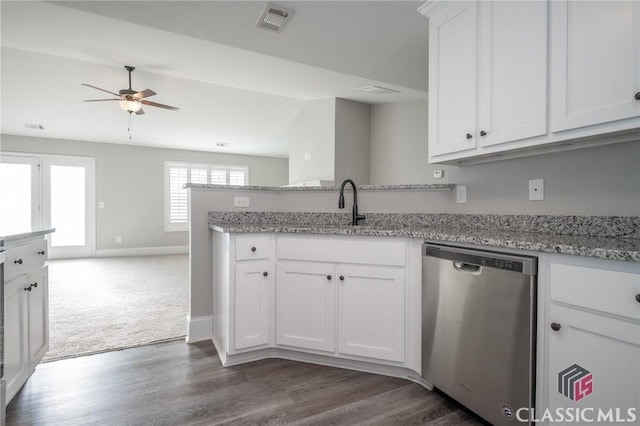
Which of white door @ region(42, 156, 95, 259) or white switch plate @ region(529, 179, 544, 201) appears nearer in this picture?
white switch plate @ region(529, 179, 544, 201)

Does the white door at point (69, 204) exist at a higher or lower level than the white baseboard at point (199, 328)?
higher

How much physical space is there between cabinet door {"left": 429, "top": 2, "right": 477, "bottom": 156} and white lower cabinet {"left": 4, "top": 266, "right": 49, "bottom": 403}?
2477mm

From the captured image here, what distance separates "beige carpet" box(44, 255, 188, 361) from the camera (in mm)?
2471

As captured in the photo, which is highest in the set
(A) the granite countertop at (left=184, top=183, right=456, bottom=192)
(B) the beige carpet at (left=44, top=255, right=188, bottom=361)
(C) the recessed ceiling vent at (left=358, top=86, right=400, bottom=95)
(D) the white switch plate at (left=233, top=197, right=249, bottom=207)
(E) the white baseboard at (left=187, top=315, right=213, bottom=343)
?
(C) the recessed ceiling vent at (left=358, top=86, right=400, bottom=95)

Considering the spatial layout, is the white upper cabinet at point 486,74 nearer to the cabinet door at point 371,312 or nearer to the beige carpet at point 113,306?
the cabinet door at point 371,312

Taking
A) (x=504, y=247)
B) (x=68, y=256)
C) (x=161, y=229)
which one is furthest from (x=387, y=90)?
(x=68, y=256)

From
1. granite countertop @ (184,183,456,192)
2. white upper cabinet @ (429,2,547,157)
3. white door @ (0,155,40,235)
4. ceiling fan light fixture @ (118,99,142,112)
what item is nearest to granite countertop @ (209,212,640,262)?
granite countertop @ (184,183,456,192)

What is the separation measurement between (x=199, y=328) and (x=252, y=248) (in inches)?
38.7

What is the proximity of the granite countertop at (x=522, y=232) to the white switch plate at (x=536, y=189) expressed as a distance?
0.38 ft

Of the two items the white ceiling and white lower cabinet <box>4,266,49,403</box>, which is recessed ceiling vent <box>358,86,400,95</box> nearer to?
the white ceiling

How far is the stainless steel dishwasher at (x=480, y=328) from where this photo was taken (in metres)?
1.29

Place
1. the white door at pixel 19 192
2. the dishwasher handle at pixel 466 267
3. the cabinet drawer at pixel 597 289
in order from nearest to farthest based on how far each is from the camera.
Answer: the cabinet drawer at pixel 597 289 → the dishwasher handle at pixel 466 267 → the white door at pixel 19 192

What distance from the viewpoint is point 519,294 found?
1299mm

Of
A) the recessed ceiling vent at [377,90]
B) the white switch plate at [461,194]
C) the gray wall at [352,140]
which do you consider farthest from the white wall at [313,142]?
the white switch plate at [461,194]
